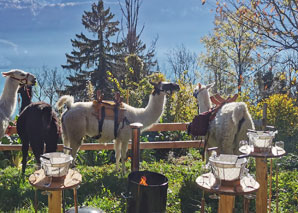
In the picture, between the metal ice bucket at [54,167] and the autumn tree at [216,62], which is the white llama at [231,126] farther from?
the autumn tree at [216,62]

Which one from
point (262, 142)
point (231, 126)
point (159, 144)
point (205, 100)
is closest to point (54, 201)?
point (262, 142)

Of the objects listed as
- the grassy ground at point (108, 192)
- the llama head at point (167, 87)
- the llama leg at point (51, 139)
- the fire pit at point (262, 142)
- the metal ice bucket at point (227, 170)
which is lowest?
the grassy ground at point (108, 192)

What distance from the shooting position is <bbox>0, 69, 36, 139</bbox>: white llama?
5.48 m

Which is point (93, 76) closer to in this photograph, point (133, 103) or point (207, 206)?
point (133, 103)

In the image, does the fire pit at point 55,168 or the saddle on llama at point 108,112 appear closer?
the fire pit at point 55,168

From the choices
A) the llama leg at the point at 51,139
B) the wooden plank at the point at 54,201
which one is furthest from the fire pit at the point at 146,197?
the llama leg at the point at 51,139

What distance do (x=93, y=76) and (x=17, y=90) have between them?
69.4 ft

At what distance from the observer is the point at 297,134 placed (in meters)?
9.54

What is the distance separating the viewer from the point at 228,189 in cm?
238

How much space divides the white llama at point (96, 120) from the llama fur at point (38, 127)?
0.95ft

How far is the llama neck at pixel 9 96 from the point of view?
5516 millimetres

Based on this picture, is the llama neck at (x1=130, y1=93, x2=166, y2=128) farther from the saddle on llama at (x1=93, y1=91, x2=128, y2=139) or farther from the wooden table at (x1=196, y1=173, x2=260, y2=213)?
the wooden table at (x1=196, y1=173, x2=260, y2=213)

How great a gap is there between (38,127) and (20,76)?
3.73ft

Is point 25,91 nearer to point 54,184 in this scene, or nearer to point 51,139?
point 51,139
